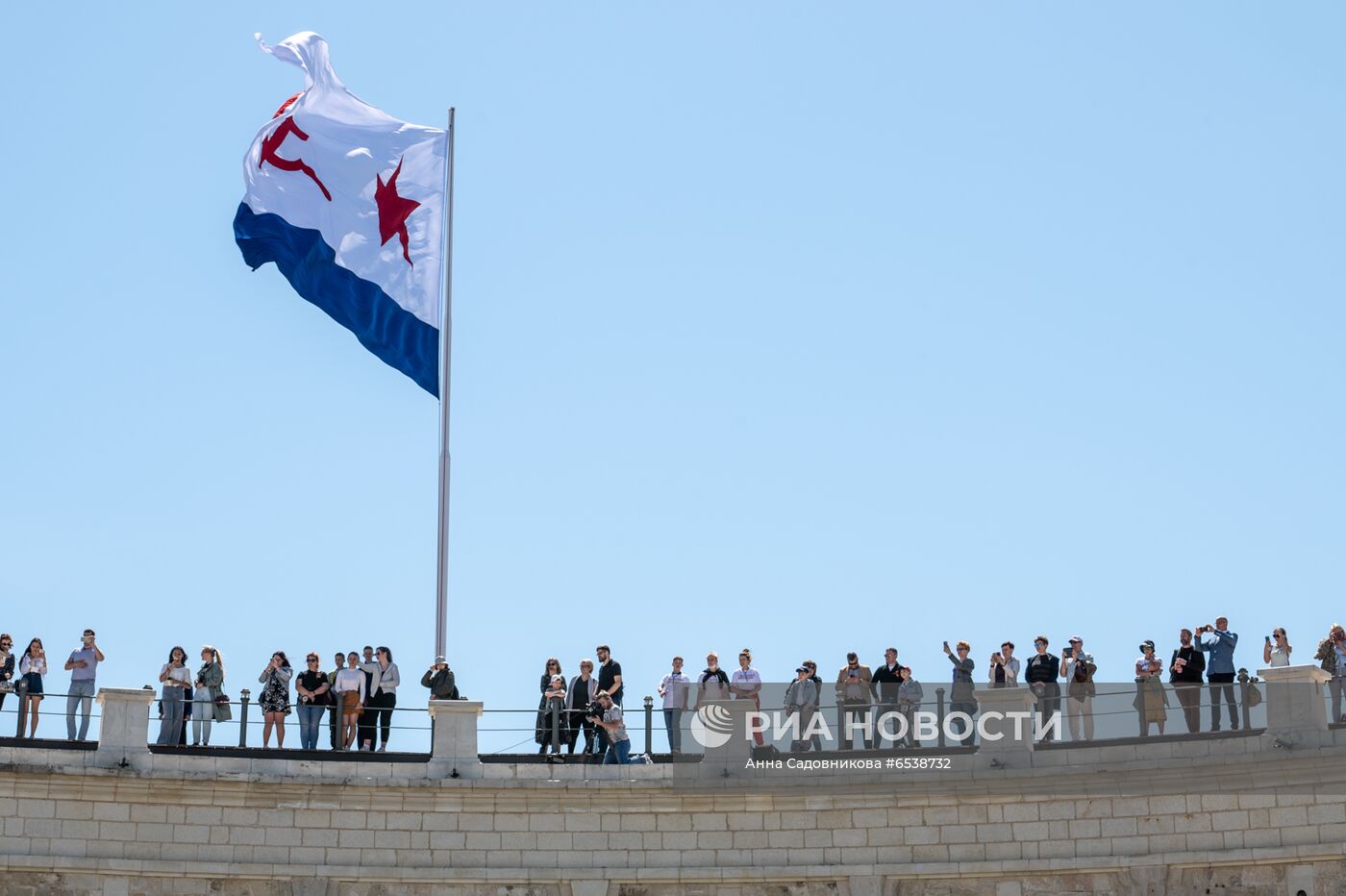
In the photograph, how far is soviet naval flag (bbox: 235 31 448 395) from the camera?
3316cm

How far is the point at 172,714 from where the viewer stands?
28.8m

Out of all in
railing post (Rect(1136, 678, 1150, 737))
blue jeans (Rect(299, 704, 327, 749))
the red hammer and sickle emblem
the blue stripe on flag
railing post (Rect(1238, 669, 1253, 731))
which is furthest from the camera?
the red hammer and sickle emblem

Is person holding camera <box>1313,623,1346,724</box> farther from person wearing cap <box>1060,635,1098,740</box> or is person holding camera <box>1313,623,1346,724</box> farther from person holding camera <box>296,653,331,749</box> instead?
person holding camera <box>296,653,331,749</box>

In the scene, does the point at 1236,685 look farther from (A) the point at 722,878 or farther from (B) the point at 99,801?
(B) the point at 99,801

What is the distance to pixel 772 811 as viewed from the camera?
2884 centimetres

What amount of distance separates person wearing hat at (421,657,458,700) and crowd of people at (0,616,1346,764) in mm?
19

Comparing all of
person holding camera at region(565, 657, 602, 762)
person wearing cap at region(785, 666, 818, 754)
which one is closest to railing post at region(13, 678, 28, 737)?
person holding camera at region(565, 657, 602, 762)

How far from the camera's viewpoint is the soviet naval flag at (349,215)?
33.2m

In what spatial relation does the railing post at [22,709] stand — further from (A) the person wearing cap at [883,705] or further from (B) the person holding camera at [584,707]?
(A) the person wearing cap at [883,705]

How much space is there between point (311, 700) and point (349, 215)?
8.24 m

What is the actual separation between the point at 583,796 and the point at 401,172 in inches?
432

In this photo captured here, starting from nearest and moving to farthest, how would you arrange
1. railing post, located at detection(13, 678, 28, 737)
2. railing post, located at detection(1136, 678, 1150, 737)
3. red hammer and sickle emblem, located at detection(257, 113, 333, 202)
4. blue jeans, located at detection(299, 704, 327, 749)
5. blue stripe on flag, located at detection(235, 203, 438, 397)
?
railing post, located at detection(1136, 678, 1150, 737) < railing post, located at detection(13, 678, 28, 737) < blue jeans, located at detection(299, 704, 327, 749) < blue stripe on flag, located at detection(235, 203, 438, 397) < red hammer and sickle emblem, located at detection(257, 113, 333, 202)

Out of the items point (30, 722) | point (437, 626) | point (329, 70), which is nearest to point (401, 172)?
point (329, 70)

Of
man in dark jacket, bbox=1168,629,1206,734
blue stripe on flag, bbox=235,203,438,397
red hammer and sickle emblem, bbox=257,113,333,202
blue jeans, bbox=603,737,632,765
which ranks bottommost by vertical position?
blue jeans, bbox=603,737,632,765
